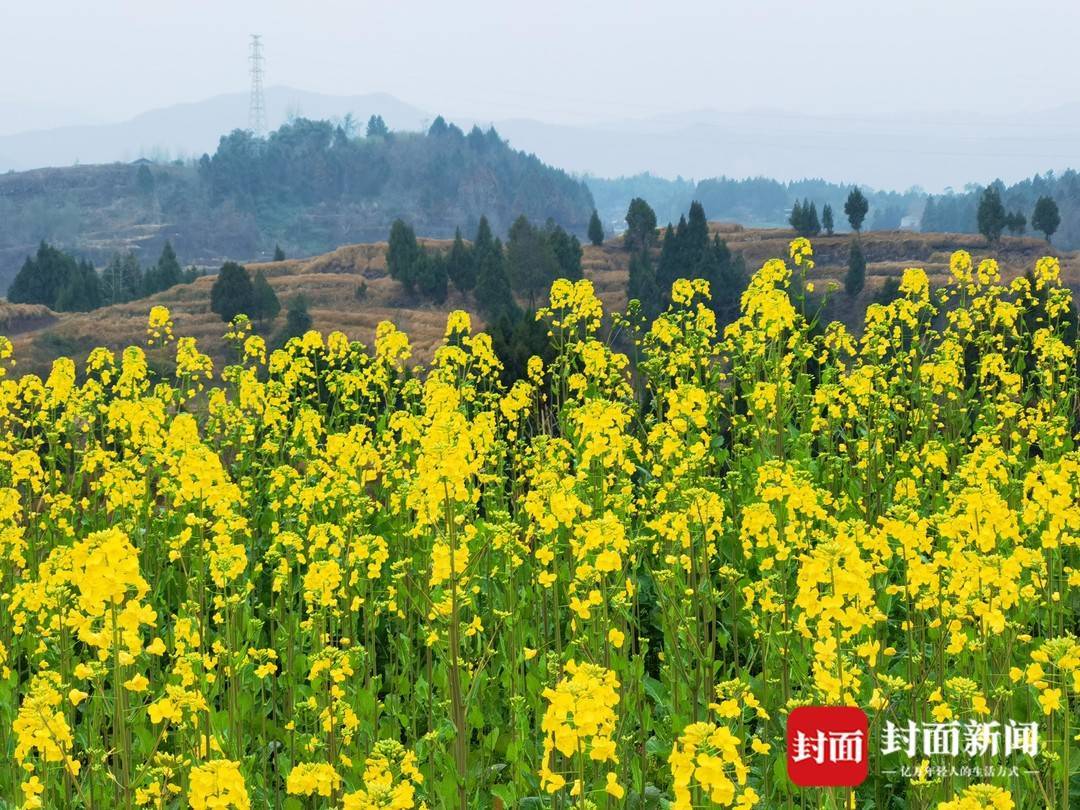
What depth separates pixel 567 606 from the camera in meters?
8.01

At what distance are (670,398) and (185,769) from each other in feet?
16.6

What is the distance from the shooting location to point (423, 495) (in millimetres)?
6316

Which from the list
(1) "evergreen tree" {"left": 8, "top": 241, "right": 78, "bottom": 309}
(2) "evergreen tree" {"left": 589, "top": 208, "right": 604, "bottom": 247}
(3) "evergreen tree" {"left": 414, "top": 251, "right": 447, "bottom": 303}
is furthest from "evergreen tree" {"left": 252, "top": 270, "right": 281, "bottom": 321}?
(2) "evergreen tree" {"left": 589, "top": 208, "right": 604, "bottom": 247}

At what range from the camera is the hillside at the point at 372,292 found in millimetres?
65250

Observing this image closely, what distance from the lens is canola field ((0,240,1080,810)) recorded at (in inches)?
198

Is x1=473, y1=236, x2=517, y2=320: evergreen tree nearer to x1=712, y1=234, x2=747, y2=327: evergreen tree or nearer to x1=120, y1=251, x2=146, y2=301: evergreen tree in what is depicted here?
x1=712, y1=234, x2=747, y2=327: evergreen tree

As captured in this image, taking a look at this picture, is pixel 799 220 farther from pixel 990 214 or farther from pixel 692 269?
pixel 692 269

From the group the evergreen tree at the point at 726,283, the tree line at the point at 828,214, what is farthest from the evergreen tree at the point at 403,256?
the tree line at the point at 828,214

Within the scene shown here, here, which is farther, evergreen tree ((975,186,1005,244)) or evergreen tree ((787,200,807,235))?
evergreen tree ((787,200,807,235))

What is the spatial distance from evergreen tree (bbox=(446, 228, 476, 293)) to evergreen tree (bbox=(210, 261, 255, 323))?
2129cm

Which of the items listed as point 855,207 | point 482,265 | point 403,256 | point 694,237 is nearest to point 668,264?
point 694,237

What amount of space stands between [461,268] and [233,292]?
22.6 m

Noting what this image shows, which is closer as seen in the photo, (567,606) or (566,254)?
(567,606)

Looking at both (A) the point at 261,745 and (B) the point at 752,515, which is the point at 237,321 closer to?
(A) the point at 261,745
